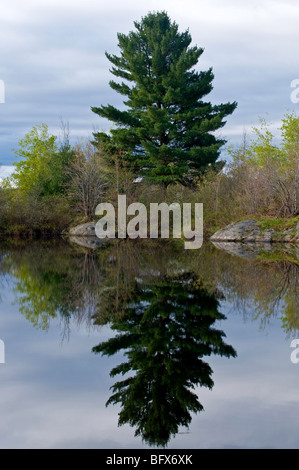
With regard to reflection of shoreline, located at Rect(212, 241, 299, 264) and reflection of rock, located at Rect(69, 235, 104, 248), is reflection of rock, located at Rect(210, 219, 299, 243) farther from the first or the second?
reflection of rock, located at Rect(69, 235, 104, 248)

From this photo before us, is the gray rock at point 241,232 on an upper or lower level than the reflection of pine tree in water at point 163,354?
upper

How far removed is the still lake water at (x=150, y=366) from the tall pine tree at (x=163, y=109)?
67.4 feet


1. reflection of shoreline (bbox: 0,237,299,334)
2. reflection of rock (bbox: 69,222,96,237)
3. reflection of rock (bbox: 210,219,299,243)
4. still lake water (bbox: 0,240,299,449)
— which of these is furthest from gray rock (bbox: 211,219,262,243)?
still lake water (bbox: 0,240,299,449)

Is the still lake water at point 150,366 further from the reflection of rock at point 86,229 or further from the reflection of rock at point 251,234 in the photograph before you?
the reflection of rock at point 86,229

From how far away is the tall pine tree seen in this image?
28750 millimetres

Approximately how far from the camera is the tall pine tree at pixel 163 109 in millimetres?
28750

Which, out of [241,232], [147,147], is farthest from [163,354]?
[147,147]

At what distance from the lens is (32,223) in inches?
1194

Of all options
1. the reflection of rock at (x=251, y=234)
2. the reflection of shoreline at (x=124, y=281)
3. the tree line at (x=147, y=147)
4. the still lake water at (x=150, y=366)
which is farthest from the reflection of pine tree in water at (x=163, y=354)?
the tree line at (x=147, y=147)

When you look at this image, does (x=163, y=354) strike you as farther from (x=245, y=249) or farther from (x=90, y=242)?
(x=90, y=242)

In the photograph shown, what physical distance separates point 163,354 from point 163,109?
2554cm

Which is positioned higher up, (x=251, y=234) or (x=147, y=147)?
(x=147, y=147)

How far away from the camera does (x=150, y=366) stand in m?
4.43
